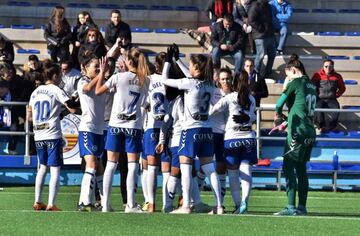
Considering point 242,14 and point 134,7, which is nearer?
point 242,14

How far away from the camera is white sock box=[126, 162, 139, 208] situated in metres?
14.4

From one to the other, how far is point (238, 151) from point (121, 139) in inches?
62.6

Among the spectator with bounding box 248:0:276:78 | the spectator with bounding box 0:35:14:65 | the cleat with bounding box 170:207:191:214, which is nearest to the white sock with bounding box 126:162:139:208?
the cleat with bounding box 170:207:191:214

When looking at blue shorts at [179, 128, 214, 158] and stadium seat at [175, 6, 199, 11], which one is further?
stadium seat at [175, 6, 199, 11]

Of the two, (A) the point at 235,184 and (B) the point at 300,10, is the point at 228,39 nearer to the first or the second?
(B) the point at 300,10

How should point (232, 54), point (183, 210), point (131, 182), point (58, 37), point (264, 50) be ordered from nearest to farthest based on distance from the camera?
point (183, 210)
point (131, 182)
point (58, 37)
point (232, 54)
point (264, 50)

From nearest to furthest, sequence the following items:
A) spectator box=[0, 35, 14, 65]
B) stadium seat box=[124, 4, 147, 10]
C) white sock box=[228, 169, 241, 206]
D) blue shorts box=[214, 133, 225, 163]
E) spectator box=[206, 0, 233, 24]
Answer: white sock box=[228, 169, 241, 206] < blue shorts box=[214, 133, 225, 163] < spectator box=[0, 35, 14, 65] < spectator box=[206, 0, 233, 24] < stadium seat box=[124, 4, 147, 10]

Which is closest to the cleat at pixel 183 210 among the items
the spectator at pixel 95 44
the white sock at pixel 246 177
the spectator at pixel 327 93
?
the white sock at pixel 246 177

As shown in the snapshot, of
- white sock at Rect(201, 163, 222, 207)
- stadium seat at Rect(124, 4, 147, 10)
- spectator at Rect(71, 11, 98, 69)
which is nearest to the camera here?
white sock at Rect(201, 163, 222, 207)

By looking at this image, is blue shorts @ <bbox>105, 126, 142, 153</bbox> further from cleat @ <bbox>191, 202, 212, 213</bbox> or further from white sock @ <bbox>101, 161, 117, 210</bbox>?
cleat @ <bbox>191, 202, 212, 213</bbox>

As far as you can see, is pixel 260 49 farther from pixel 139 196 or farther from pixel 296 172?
pixel 296 172

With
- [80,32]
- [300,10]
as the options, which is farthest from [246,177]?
[300,10]

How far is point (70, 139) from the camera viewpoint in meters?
20.3

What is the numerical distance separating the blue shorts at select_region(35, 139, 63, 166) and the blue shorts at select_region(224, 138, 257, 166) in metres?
2.13
